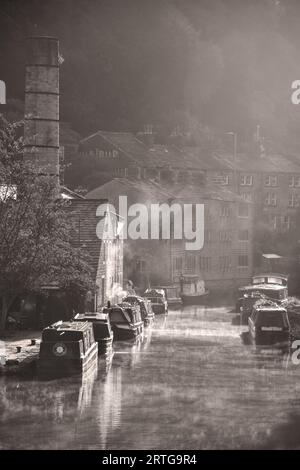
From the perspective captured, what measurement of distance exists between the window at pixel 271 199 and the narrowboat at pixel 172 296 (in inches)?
1298


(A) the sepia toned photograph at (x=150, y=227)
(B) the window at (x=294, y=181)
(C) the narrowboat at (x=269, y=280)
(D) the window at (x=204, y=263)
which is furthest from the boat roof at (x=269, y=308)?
(B) the window at (x=294, y=181)

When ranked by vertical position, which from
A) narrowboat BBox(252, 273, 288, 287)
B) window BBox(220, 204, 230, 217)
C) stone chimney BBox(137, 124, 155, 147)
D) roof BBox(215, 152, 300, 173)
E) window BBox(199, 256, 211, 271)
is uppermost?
stone chimney BBox(137, 124, 155, 147)

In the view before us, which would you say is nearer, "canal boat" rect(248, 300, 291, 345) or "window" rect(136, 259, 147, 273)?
"canal boat" rect(248, 300, 291, 345)

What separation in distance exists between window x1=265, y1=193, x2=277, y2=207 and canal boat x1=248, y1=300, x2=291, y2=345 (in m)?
53.3

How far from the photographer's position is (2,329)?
36.8 meters

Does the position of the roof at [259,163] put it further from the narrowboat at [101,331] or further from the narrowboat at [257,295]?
the narrowboat at [101,331]

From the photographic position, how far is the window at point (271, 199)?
→ 96.2m

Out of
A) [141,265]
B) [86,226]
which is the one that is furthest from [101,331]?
[141,265]

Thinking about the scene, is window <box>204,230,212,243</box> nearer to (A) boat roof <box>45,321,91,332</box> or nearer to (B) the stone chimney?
(B) the stone chimney

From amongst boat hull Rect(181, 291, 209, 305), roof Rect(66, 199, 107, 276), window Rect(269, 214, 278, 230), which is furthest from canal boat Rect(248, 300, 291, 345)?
window Rect(269, 214, 278, 230)

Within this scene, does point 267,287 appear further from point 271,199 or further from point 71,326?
point 271,199

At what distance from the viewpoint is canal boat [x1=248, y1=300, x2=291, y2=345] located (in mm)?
41812
